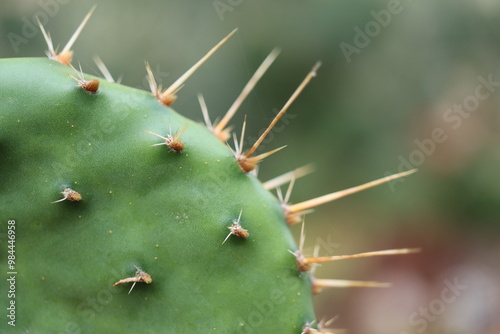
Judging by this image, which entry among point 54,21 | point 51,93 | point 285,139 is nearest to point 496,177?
point 285,139

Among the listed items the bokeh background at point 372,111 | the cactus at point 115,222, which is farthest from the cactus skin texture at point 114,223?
the bokeh background at point 372,111

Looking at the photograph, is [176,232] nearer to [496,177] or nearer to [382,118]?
[382,118]

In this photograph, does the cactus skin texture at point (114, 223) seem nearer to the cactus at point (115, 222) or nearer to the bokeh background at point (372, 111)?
the cactus at point (115, 222)

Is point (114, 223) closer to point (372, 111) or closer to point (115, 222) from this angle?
point (115, 222)

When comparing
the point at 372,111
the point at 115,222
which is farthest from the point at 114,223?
the point at 372,111

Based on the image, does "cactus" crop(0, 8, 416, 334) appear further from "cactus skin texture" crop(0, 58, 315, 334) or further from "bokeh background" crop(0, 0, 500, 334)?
"bokeh background" crop(0, 0, 500, 334)

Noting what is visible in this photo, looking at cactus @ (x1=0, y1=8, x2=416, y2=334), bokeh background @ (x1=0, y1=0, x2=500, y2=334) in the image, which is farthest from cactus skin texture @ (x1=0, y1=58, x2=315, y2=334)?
bokeh background @ (x1=0, y1=0, x2=500, y2=334)

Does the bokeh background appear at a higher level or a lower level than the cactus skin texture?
Answer: lower
